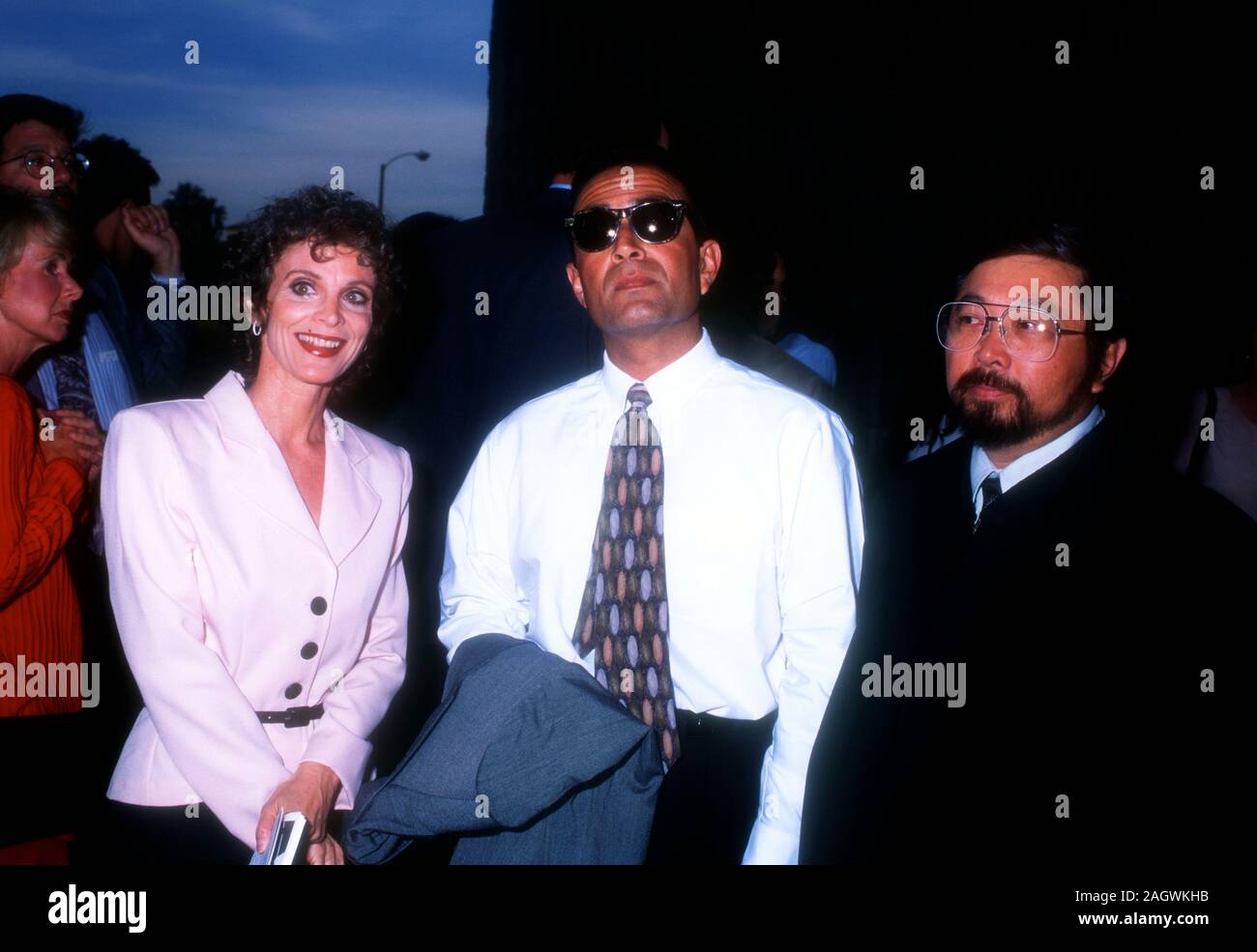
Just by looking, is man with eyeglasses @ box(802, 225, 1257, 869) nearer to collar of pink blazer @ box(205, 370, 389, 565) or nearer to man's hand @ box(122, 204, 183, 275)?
collar of pink blazer @ box(205, 370, 389, 565)

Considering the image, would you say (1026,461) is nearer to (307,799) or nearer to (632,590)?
(632,590)

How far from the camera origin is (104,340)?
2963 mm

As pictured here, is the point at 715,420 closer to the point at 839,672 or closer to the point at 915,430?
the point at 839,672

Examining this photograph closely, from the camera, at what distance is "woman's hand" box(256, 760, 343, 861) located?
6.14 ft

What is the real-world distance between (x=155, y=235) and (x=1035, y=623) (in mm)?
3281

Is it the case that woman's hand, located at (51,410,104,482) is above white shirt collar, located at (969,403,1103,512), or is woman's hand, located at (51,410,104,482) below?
above

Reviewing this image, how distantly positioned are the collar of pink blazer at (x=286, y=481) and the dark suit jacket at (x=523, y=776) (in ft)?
1.61

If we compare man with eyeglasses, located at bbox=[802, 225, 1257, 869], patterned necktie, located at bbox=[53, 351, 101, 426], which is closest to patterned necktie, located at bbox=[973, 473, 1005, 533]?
man with eyeglasses, located at bbox=[802, 225, 1257, 869]

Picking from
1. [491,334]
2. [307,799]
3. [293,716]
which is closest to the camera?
[307,799]

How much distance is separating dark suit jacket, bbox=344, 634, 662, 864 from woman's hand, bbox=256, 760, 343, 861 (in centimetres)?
13

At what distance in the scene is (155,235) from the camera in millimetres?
3500

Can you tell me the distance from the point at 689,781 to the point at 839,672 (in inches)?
15.3

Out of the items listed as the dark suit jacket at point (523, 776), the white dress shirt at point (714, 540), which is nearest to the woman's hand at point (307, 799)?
the dark suit jacket at point (523, 776)

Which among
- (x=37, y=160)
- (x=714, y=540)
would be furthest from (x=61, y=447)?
(x=714, y=540)
